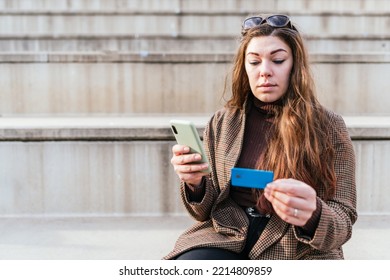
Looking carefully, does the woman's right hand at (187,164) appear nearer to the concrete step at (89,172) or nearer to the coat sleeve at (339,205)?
the coat sleeve at (339,205)

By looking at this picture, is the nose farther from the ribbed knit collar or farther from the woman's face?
the ribbed knit collar

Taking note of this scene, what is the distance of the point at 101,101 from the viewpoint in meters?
4.49

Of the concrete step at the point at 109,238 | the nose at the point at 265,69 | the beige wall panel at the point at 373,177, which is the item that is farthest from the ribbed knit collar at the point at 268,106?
the beige wall panel at the point at 373,177

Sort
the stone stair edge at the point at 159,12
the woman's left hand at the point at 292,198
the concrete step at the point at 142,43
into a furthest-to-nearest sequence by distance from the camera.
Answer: the stone stair edge at the point at 159,12
the concrete step at the point at 142,43
the woman's left hand at the point at 292,198

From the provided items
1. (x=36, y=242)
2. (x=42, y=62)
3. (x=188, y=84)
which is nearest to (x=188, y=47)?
(x=188, y=84)

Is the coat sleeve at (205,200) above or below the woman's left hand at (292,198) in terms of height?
below

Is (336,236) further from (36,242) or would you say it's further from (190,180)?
(36,242)

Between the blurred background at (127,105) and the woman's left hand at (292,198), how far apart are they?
2.93ft

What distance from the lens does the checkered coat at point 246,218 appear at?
1.45 m

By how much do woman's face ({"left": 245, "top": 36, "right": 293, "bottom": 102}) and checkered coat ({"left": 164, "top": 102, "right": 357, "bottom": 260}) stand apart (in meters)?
0.15

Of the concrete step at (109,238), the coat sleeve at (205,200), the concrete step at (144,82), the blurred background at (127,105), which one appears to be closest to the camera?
the coat sleeve at (205,200)

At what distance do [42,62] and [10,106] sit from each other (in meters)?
0.51

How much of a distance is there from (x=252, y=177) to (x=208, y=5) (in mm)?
5539

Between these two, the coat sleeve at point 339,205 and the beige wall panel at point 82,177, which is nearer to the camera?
the coat sleeve at point 339,205
